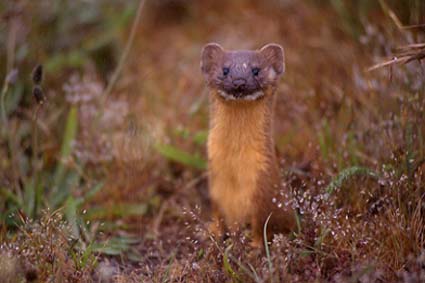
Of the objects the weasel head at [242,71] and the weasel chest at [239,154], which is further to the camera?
the weasel chest at [239,154]

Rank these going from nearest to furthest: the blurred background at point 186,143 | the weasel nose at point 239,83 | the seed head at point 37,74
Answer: the blurred background at point 186,143 → the weasel nose at point 239,83 → the seed head at point 37,74

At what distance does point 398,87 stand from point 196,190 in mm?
1338

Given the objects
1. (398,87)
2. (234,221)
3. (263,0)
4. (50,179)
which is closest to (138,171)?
(50,179)

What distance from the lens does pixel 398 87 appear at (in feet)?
13.2

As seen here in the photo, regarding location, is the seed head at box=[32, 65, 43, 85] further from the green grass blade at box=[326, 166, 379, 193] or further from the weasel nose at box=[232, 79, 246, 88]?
the green grass blade at box=[326, 166, 379, 193]

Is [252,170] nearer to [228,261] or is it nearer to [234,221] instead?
[234,221]

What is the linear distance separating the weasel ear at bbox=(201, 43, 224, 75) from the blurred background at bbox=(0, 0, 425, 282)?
524 millimetres

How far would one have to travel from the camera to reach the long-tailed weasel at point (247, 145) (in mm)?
3482

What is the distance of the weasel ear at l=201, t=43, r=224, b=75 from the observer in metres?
3.58

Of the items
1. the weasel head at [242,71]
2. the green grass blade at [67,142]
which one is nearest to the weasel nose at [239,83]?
the weasel head at [242,71]

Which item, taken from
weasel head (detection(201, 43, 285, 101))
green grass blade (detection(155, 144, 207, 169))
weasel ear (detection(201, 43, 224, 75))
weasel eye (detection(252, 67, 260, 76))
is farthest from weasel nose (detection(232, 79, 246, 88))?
green grass blade (detection(155, 144, 207, 169))

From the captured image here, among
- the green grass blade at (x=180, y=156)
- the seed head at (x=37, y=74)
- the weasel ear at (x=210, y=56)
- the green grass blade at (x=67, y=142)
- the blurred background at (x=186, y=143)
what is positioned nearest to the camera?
the blurred background at (x=186, y=143)

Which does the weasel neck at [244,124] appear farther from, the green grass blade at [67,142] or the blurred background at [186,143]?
the green grass blade at [67,142]

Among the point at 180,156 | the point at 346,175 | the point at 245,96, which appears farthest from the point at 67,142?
the point at 346,175
